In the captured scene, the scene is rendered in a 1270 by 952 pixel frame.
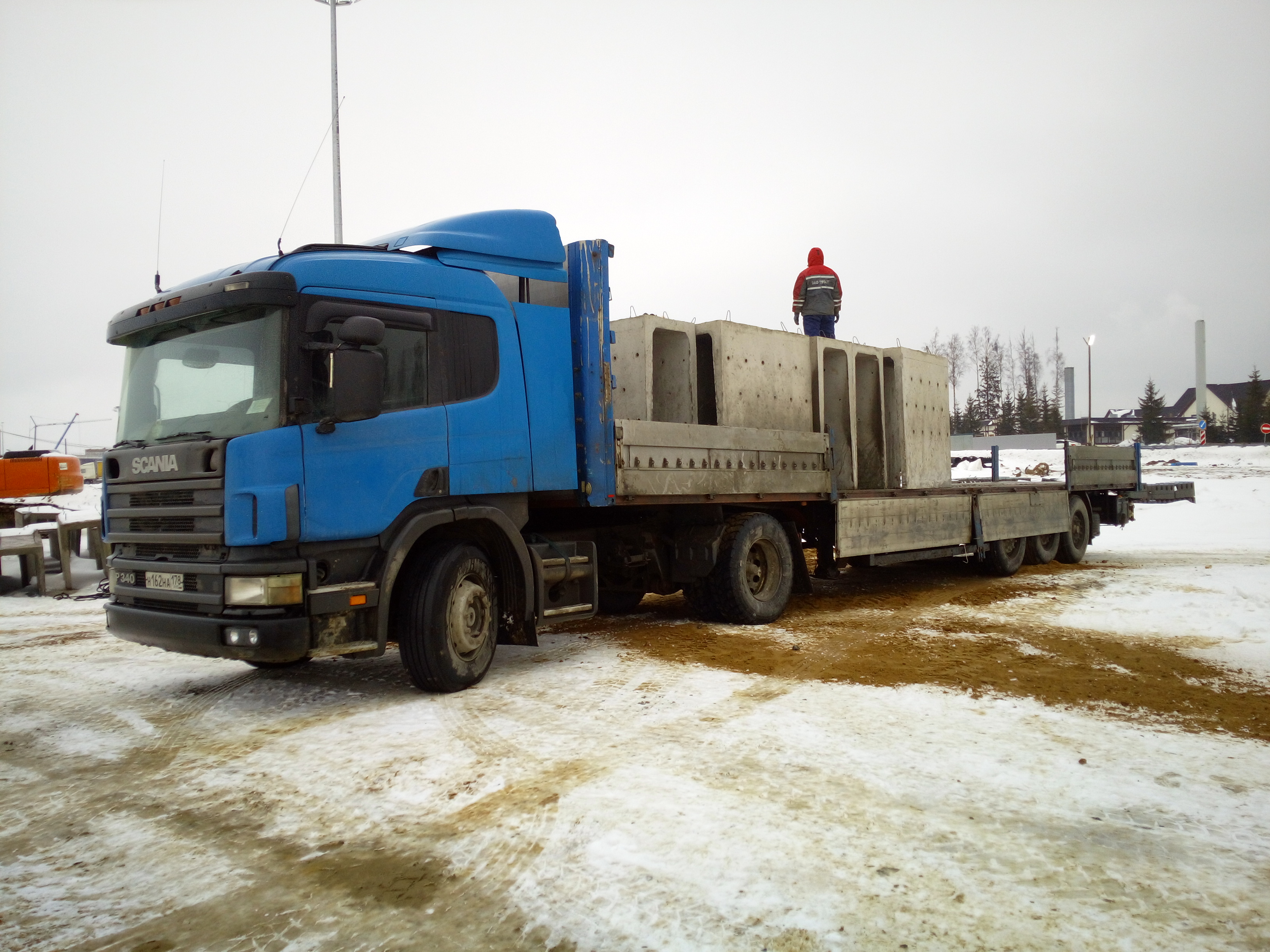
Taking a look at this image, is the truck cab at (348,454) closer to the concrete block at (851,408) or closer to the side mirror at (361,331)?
the side mirror at (361,331)

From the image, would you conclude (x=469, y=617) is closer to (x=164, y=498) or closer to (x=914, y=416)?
(x=164, y=498)

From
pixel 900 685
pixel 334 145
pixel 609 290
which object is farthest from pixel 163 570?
pixel 334 145

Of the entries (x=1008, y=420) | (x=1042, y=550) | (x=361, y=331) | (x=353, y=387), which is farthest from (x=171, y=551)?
(x=1008, y=420)

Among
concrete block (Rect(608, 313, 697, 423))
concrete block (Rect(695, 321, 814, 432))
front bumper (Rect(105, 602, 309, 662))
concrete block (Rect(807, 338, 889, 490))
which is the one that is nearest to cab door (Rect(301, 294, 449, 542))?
front bumper (Rect(105, 602, 309, 662))

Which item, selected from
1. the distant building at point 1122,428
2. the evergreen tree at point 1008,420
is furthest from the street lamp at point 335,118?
the distant building at point 1122,428

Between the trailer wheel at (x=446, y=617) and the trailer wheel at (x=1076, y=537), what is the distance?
1092 centimetres

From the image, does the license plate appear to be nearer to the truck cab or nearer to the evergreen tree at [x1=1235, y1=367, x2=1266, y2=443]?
the truck cab

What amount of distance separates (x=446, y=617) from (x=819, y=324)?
7.15 m

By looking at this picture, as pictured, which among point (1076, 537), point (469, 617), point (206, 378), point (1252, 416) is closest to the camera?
point (206, 378)

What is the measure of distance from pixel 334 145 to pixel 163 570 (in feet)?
48.2

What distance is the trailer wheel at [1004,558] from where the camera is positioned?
485 inches

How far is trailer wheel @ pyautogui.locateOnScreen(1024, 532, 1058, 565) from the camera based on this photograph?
1364 cm

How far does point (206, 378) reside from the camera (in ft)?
18.3

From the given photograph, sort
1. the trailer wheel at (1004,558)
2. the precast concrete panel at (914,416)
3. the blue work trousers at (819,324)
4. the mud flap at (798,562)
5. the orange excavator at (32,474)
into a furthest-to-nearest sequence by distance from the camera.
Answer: the orange excavator at (32,474), the trailer wheel at (1004,558), the blue work trousers at (819,324), the precast concrete panel at (914,416), the mud flap at (798,562)
